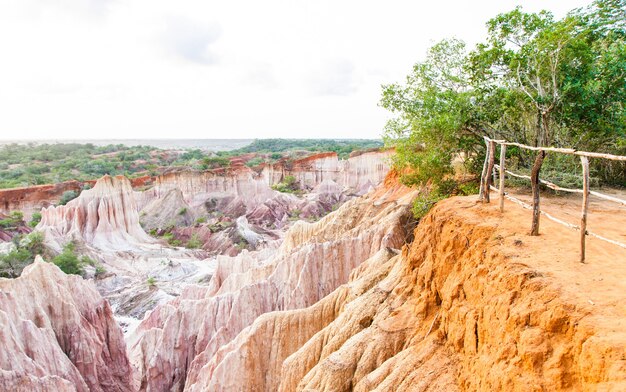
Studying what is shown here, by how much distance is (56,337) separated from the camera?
38.4 feet

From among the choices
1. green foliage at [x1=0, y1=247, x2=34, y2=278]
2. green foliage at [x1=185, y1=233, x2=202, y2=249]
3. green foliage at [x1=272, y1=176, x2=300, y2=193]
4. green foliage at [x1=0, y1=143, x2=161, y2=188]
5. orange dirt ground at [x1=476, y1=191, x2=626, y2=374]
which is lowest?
green foliage at [x1=185, y1=233, x2=202, y2=249]

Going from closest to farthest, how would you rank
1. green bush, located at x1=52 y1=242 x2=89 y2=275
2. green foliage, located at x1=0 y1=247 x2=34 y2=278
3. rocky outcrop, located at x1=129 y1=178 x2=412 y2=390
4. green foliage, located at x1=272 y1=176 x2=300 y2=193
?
rocky outcrop, located at x1=129 y1=178 x2=412 y2=390 → green bush, located at x1=52 y1=242 x2=89 y2=275 → green foliage, located at x1=0 y1=247 x2=34 y2=278 → green foliage, located at x1=272 y1=176 x2=300 y2=193

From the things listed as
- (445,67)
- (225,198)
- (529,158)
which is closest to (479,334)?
(529,158)

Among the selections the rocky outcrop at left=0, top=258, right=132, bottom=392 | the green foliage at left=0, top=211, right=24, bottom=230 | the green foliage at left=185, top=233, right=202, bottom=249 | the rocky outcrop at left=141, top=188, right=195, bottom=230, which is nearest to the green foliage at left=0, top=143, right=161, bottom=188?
the green foliage at left=0, top=211, right=24, bottom=230

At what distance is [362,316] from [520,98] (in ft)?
16.4

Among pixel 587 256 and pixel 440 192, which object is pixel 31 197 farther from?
pixel 587 256

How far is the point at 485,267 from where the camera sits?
4449 mm

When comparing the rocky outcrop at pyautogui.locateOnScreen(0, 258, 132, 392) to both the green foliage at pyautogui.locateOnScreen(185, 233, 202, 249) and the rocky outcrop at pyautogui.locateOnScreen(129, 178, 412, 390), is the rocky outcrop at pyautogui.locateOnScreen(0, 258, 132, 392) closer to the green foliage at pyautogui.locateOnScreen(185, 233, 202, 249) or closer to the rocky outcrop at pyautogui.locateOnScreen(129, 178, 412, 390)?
the rocky outcrop at pyautogui.locateOnScreen(129, 178, 412, 390)

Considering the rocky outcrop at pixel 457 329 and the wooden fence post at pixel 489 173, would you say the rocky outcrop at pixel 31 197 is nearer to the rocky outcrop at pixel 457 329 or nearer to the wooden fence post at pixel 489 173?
the rocky outcrop at pixel 457 329

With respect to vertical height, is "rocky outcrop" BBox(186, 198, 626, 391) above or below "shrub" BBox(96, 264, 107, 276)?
above

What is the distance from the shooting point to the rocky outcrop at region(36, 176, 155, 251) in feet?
87.0

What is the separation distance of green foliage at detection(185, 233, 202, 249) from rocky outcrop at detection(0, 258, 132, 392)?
1519cm

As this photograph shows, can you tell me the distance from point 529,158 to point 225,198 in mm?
33877

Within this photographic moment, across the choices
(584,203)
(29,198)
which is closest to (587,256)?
(584,203)
